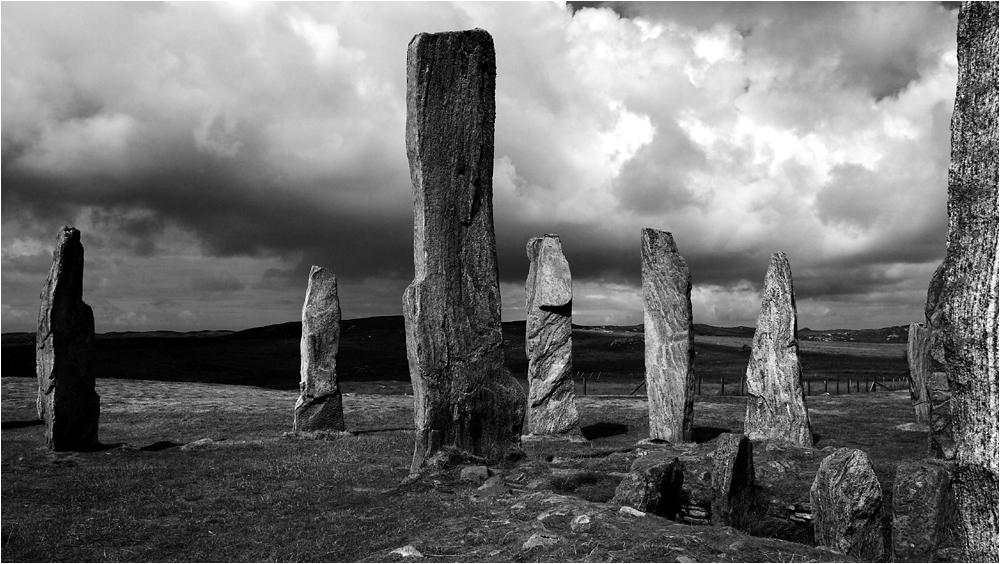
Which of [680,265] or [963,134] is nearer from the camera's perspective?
[963,134]

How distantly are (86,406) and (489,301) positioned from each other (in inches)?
356

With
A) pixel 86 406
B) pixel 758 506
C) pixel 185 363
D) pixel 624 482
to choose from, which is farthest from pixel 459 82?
pixel 185 363

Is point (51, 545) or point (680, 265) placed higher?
point (680, 265)

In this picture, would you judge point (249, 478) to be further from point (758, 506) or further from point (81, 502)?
point (758, 506)

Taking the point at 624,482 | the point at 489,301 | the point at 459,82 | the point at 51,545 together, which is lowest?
the point at 51,545

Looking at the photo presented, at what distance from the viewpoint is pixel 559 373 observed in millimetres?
16781

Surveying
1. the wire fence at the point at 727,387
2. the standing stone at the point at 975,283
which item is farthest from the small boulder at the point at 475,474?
the wire fence at the point at 727,387

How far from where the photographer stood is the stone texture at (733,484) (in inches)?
344

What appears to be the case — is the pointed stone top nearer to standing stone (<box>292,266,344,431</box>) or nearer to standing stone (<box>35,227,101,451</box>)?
standing stone (<box>292,266,344,431</box>)

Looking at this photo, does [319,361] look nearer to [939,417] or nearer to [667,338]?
[667,338]

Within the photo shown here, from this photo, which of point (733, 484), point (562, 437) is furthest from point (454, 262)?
point (562, 437)

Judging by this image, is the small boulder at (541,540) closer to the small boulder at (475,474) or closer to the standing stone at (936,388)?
the small boulder at (475,474)

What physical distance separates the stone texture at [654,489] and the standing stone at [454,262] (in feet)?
10.9

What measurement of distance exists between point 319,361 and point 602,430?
7168mm
